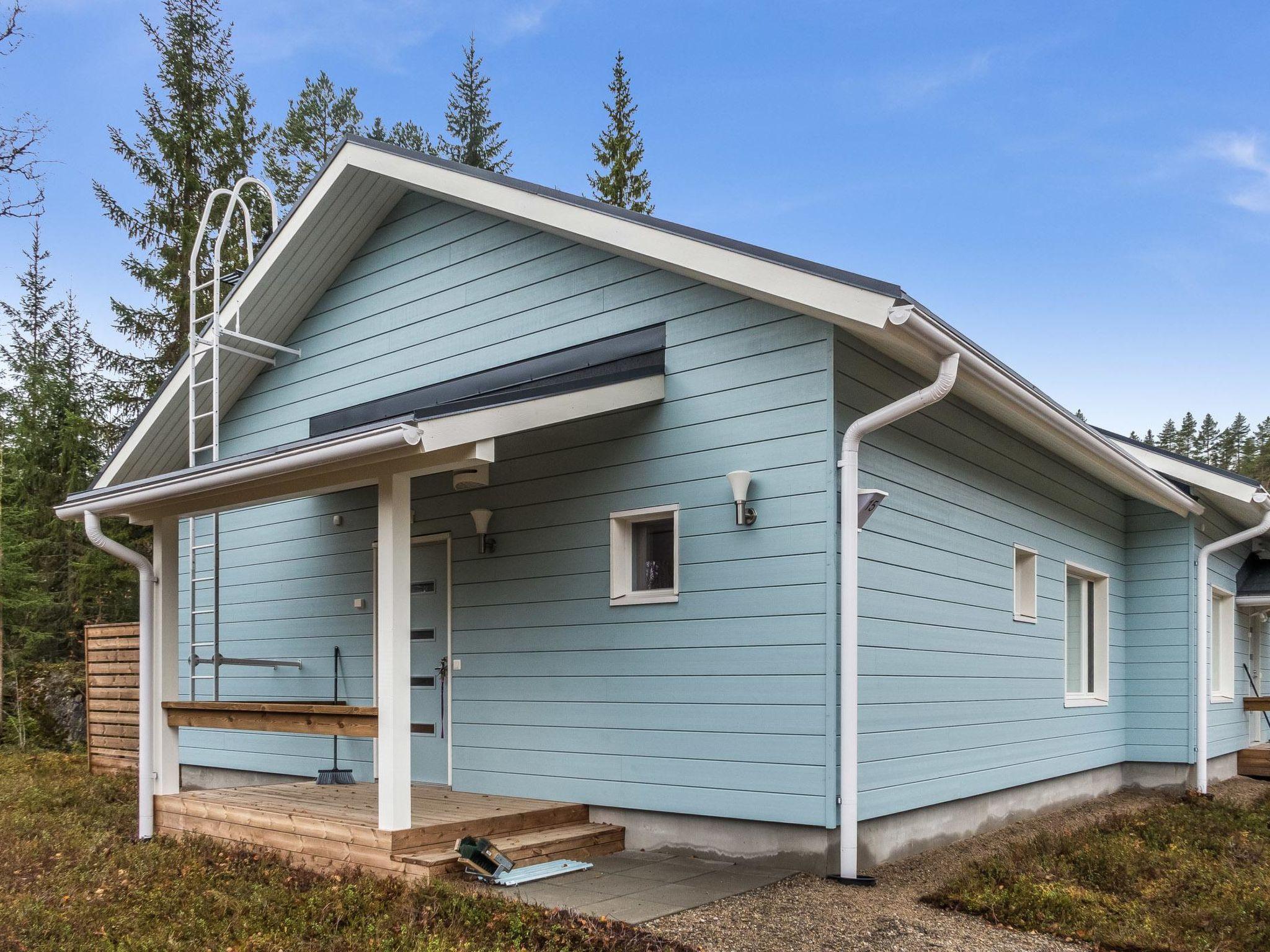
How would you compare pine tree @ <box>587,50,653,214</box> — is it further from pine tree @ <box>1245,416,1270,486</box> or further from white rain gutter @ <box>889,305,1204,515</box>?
pine tree @ <box>1245,416,1270,486</box>

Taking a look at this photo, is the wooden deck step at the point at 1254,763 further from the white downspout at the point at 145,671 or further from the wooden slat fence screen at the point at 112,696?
the wooden slat fence screen at the point at 112,696

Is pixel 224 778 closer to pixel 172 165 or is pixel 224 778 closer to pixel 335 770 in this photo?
pixel 335 770

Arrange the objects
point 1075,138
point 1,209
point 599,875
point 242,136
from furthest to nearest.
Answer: point 242,136, point 1075,138, point 1,209, point 599,875

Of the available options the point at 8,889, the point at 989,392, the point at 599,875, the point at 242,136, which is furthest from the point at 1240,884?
the point at 242,136

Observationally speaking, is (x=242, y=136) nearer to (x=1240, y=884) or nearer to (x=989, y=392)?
(x=989, y=392)

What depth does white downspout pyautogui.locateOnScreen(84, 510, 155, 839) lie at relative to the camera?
7266 mm

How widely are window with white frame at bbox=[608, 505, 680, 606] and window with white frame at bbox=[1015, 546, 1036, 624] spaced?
139 inches

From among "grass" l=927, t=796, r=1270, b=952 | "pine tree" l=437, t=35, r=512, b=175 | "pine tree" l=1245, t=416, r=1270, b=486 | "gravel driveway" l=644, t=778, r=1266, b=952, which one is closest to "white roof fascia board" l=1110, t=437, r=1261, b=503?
"grass" l=927, t=796, r=1270, b=952

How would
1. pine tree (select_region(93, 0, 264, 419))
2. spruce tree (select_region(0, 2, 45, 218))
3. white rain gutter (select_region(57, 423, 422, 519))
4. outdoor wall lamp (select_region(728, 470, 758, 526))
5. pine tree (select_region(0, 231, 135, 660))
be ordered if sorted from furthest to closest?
pine tree (select_region(93, 0, 264, 419))
pine tree (select_region(0, 231, 135, 660))
spruce tree (select_region(0, 2, 45, 218))
outdoor wall lamp (select_region(728, 470, 758, 526))
white rain gutter (select_region(57, 423, 422, 519))

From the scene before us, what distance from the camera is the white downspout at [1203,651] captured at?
9.73 meters

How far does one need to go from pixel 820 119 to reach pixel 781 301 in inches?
624

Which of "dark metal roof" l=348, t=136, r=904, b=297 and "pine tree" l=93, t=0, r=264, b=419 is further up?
"pine tree" l=93, t=0, r=264, b=419

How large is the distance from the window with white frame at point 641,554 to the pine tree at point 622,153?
744 inches

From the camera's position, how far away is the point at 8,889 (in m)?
5.77
